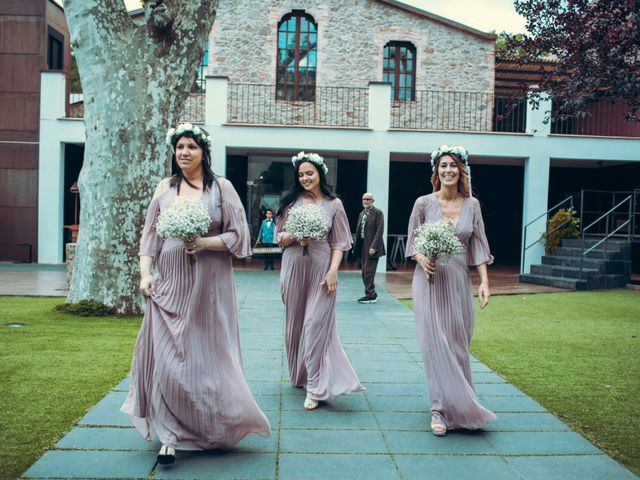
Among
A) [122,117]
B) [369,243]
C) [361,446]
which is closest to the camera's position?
[361,446]

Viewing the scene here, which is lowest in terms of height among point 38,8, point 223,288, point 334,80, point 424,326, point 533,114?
point 424,326

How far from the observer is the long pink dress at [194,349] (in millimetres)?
4180

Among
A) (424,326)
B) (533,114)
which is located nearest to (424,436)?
(424,326)

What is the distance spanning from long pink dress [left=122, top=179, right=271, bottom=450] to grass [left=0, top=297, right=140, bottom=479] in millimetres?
813

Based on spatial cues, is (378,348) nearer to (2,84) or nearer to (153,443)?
(153,443)

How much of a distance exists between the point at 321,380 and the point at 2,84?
18917mm

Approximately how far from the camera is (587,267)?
55.5ft

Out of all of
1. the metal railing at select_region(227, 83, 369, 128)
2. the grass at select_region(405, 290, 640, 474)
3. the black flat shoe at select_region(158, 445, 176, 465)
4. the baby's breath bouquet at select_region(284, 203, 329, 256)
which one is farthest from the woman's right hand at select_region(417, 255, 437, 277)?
the metal railing at select_region(227, 83, 369, 128)

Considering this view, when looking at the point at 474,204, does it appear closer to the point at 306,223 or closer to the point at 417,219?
the point at 417,219

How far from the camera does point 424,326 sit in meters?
5.07

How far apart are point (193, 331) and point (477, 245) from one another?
2.31 meters

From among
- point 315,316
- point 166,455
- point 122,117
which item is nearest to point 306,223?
point 315,316

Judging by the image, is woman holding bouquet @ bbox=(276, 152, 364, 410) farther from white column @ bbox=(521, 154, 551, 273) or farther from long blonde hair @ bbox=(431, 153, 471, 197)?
white column @ bbox=(521, 154, 551, 273)

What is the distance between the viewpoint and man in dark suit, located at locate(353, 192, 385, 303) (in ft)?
40.2
